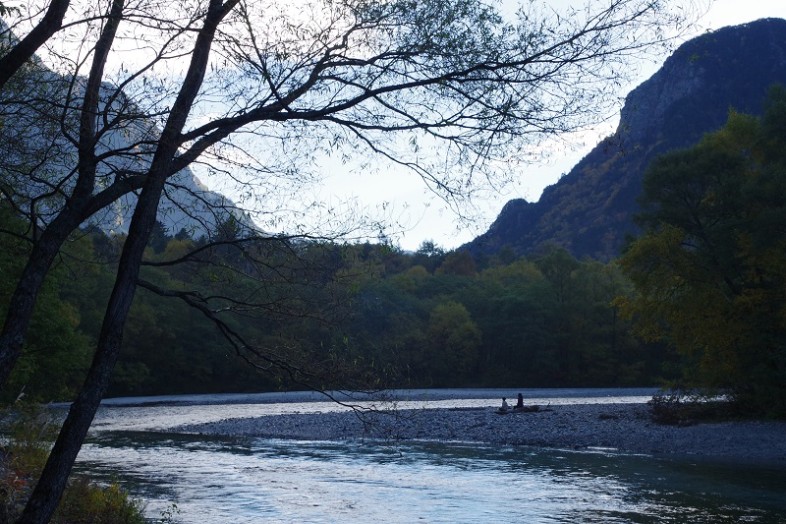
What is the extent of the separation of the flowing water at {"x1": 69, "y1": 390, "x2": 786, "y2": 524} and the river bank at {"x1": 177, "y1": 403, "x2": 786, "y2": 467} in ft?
5.50

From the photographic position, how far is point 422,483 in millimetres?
18000

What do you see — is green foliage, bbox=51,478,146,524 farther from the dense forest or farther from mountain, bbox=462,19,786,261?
mountain, bbox=462,19,786,261

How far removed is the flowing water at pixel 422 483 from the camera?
564 inches

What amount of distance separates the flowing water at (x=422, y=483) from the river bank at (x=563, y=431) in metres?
1.68

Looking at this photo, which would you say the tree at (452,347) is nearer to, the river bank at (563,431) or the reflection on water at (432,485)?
the river bank at (563,431)

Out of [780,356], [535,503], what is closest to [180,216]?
[535,503]

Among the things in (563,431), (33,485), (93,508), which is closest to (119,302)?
(93,508)

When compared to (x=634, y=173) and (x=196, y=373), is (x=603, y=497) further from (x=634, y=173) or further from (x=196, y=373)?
(x=634, y=173)

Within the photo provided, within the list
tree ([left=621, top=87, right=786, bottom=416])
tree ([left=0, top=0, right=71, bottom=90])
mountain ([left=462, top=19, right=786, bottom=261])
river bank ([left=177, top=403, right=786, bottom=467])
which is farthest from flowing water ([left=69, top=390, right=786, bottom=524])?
mountain ([left=462, top=19, right=786, bottom=261])

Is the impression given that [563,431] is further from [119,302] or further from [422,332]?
[422,332]

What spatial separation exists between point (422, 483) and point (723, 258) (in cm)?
1622

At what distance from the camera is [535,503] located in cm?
1541

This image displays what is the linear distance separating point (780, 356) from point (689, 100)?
565 feet

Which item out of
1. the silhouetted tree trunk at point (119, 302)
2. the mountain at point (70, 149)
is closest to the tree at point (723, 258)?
the mountain at point (70, 149)
